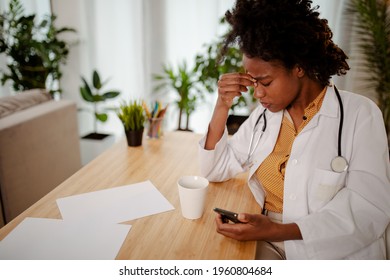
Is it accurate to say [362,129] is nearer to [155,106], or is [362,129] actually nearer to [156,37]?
[155,106]

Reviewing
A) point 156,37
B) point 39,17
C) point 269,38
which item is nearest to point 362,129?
point 269,38

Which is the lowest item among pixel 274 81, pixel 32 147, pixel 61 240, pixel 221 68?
pixel 32 147

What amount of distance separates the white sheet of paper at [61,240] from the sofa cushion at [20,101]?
108 cm

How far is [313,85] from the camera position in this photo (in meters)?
1.04

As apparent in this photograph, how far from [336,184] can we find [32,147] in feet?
5.04

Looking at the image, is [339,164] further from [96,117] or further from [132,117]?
[96,117]

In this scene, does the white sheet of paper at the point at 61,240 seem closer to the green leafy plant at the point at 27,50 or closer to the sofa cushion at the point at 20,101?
the sofa cushion at the point at 20,101

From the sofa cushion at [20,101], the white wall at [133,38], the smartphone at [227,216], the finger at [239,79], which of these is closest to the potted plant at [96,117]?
the white wall at [133,38]

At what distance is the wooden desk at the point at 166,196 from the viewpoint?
745 mm

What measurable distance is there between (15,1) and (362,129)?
3051 millimetres

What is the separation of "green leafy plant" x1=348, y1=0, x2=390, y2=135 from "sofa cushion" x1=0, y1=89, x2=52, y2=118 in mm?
2372

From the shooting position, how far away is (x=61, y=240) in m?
0.76

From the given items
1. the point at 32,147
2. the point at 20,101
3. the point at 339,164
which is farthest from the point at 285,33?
the point at 20,101

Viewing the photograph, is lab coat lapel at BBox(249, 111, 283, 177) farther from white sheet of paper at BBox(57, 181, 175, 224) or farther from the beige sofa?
the beige sofa
